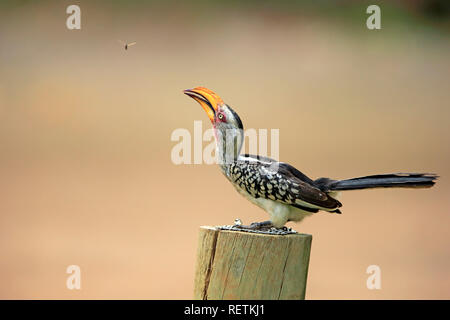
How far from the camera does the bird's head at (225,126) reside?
2.75 meters

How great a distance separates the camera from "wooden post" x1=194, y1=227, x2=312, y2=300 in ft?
8.26

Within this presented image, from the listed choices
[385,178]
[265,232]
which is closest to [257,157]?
[265,232]

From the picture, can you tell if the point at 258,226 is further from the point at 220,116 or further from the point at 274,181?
the point at 220,116

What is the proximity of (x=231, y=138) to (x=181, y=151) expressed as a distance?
0.46 m

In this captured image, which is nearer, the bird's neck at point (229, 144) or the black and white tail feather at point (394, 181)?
the black and white tail feather at point (394, 181)

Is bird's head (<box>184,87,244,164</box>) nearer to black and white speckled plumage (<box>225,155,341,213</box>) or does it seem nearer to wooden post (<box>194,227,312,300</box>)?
black and white speckled plumage (<box>225,155,341,213</box>)

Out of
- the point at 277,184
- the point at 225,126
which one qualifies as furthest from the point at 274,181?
the point at 225,126

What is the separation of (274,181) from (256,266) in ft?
1.34

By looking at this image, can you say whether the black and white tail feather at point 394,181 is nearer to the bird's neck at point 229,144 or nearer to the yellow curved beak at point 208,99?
the bird's neck at point 229,144

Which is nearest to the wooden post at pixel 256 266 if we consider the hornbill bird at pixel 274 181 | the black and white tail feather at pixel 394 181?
the hornbill bird at pixel 274 181

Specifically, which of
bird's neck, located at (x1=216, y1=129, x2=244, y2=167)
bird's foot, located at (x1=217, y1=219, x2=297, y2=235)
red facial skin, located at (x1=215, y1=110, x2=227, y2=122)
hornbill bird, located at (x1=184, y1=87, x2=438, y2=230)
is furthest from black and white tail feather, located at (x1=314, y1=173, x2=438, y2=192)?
red facial skin, located at (x1=215, y1=110, x2=227, y2=122)

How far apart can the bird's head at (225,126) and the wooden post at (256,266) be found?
17.1 inches

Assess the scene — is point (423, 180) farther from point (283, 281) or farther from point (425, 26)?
point (425, 26)
